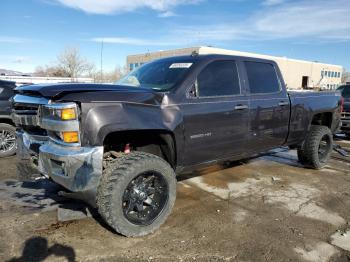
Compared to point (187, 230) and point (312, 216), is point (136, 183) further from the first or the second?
point (312, 216)

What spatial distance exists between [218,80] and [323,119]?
3.34m

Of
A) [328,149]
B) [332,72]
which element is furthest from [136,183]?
[332,72]

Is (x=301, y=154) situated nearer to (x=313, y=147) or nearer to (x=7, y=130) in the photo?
(x=313, y=147)

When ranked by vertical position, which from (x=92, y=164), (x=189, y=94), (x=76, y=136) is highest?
(x=189, y=94)

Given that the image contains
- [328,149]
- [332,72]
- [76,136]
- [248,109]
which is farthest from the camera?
[332,72]

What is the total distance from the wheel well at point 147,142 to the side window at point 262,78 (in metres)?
1.65

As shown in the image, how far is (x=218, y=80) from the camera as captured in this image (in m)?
4.32

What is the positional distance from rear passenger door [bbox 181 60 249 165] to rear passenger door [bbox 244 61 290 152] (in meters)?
0.24

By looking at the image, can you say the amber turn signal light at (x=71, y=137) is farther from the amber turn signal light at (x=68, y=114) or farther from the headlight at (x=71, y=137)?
the amber turn signal light at (x=68, y=114)

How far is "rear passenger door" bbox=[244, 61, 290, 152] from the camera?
4770 millimetres

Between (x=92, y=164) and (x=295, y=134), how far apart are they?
3.82m

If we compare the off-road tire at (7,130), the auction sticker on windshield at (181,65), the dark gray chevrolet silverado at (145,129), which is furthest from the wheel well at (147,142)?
the off-road tire at (7,130)

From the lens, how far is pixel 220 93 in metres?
4.28

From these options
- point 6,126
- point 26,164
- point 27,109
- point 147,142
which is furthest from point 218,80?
point 6,126
